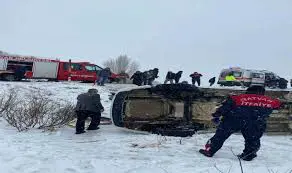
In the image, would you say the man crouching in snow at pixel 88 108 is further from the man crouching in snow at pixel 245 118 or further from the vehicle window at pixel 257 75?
the vehicle window at pixel 257 75

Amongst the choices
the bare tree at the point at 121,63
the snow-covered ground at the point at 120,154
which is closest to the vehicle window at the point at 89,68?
the snow-covered ground at the point at 120,154

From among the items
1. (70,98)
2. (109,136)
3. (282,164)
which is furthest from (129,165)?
(70,98)

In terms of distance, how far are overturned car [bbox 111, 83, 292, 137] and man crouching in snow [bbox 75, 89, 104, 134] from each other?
49 cm

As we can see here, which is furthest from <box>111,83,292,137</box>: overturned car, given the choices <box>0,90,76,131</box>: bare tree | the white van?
the white van

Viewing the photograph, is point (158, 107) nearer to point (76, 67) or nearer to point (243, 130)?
point (243, 130)

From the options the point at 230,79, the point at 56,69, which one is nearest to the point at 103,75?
the point at 56,69

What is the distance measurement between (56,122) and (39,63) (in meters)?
19.4

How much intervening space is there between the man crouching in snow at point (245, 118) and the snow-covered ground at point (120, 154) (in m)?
0.25

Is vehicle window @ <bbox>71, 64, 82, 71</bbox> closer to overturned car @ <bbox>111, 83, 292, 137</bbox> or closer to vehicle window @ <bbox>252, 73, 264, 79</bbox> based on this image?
vehicle window @ <bbox>252, 73, 264, 79</bbox>

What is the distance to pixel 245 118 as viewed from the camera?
796 centimetres

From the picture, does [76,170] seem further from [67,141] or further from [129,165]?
[67,141]

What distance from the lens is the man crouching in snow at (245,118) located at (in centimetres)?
793

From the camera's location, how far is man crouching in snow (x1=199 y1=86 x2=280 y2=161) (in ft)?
26.0

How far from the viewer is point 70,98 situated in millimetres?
19297
